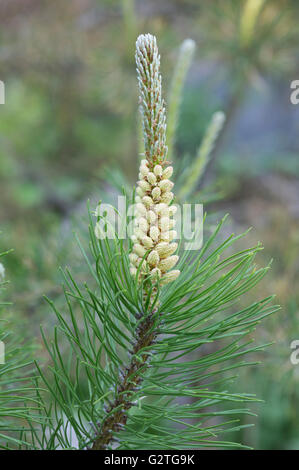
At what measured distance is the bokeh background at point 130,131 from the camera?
2.10ft

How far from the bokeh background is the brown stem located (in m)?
0.11

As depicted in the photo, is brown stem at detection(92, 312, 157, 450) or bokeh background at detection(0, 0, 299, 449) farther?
bokeh background at detection(0, 0, 299, 449)

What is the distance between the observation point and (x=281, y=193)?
1.92 m

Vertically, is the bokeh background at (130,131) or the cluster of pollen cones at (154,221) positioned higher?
the bokeh background at (130,131)

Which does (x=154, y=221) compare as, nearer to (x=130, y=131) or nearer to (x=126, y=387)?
(x=126, y=387)

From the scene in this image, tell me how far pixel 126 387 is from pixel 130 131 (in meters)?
1.73

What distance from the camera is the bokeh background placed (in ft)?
2.10

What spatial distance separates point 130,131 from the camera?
6.31 feet

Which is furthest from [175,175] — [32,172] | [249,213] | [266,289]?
[32,172]

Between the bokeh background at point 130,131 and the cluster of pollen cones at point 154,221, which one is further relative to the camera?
the bokeh background at point 130,131

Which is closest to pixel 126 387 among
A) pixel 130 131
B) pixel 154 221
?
pixel 154 221

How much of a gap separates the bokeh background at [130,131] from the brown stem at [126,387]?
0.11 meters

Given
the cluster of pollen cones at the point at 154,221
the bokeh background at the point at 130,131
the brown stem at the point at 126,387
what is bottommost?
the brown stem at the point at 126,387

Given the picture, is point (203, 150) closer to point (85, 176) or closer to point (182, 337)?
point (182, 337)
